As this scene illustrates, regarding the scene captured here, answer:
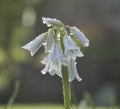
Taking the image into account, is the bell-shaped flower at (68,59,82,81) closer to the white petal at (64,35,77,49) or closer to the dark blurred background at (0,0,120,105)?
the white petal at (64,35,77,49)

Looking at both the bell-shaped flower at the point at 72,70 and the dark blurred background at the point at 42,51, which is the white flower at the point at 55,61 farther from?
→ the dark blurred background at the point at 42,51

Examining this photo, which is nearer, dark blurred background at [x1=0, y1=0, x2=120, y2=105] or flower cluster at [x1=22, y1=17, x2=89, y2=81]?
flower cluster at [x1=22, y1=17, x2=89, y2=81]

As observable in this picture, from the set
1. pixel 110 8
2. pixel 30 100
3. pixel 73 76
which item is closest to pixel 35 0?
pixel 110 8

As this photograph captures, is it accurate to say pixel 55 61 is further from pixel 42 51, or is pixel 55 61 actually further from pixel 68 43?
pixel 42 51

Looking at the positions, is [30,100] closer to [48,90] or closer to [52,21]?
[48,90]

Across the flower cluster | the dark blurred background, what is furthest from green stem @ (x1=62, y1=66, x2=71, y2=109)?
the dark blurred background
